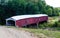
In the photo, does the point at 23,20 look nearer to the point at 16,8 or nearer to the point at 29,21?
the point at 29,21

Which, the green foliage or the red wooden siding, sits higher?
the green foliage

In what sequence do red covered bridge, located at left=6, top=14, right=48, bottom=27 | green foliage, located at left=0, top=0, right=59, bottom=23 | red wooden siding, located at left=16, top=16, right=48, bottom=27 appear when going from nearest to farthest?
red covered bridge, located at left=6, top=14, right=48, bottom=27 → red wooden siding, located at left=16, top=16, right=48, bottom=27 → green foliage, located at left=0, top=0, right=59, bottom=23

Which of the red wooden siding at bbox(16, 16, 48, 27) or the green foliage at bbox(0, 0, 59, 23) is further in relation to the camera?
the green foliage at bbox(0, 0, 59, 23)

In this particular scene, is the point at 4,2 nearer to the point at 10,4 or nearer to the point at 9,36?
the point at 10,4

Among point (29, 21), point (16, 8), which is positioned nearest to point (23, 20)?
point (29, 21)

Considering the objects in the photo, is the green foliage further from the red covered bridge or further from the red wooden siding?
the red covered bridge

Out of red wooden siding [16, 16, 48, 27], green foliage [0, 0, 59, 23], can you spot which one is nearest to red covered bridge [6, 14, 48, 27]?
red wooden siding [16, 16, 48, 27]

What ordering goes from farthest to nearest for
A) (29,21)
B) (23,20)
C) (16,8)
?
1. (16,8)
2. (29,21)
3. (23,20)

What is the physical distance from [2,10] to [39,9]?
7539 millimetres

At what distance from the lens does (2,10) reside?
108ft

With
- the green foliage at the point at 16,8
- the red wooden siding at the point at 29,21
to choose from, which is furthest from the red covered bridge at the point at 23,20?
the green foliage at the point at 16,8

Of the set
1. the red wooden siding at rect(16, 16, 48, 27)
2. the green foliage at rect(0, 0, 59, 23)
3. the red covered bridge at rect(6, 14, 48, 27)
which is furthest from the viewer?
the green foliage at rect(0, 0, 59, 23)

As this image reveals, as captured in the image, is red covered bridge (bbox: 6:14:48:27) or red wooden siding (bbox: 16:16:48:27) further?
red wooden siding (bbox: 16:16:48:27)

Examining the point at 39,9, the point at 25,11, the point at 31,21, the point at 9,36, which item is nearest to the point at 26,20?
the point at 31,21
